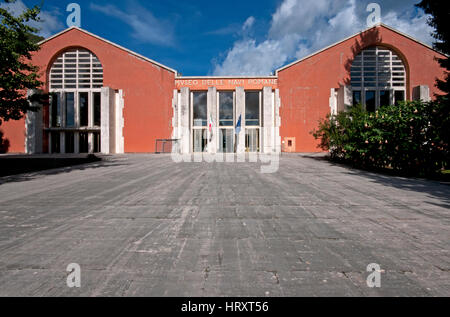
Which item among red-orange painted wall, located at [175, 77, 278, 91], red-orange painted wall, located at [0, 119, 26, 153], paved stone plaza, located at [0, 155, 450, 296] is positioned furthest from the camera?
red-orange painted wall, located at [175, 77, 278, 91]

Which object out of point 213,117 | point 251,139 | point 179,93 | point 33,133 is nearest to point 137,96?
point 179,93

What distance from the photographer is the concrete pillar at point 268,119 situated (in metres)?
26.2

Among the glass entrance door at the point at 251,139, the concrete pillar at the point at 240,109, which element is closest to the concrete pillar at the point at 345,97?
the glass entrance door at the point at 251,139

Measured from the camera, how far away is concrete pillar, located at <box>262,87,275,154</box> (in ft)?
86.1

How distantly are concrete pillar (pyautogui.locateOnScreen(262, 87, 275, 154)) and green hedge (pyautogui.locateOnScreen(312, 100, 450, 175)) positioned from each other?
14725 millimetres

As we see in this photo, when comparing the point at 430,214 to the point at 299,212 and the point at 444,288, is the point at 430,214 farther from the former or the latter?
the point at 444,288

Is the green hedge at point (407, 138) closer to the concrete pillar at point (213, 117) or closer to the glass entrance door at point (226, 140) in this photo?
the glass entrance door at point (226, 140)

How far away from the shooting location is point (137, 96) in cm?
2631

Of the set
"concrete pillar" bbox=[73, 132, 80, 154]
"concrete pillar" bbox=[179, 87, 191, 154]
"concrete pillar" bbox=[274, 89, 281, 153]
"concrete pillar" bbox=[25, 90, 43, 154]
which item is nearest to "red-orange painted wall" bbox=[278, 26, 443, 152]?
"concrete pillar" bbox=[274, 89, 281, 153]

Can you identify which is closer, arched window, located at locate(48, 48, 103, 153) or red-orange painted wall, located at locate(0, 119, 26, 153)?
red-orange painted wall, located at locate(0, 119, 26, 153)

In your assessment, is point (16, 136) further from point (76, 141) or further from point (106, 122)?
point (106, 122)

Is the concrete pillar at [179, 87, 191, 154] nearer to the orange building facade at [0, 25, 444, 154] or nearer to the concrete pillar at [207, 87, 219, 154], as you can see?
the orange building facade at [0, 25, 444, 154]

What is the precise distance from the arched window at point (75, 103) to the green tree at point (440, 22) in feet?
101

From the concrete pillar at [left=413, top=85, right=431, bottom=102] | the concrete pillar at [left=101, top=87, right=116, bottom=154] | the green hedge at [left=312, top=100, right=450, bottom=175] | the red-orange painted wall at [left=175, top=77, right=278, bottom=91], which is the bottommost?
the green hedge at [left=312, top=100, right=450, bottom=175]
